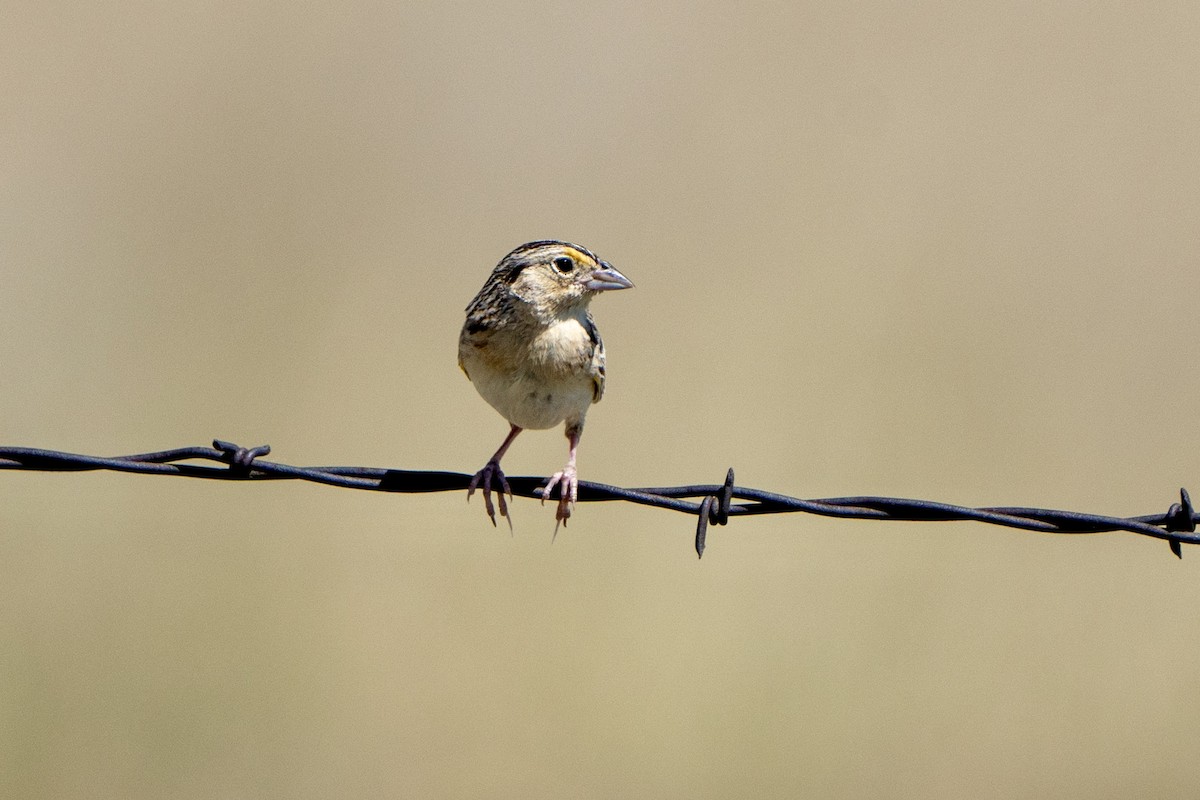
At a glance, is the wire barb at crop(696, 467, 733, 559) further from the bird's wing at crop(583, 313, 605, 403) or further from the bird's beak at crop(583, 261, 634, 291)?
the bird's beak at crop(583, 261, 634, 291)

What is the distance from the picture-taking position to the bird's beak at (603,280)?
709 centimetres

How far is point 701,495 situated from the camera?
494 cm

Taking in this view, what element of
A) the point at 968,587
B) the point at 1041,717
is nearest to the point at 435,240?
the point at 968,587

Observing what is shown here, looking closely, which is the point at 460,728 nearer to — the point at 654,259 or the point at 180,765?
the point at 180,765

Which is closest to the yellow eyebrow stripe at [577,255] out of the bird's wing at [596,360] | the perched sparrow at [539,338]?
the perched sparrow at [539,338]

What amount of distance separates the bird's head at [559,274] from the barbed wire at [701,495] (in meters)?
2.10

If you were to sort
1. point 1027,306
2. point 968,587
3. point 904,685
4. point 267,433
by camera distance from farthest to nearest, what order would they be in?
point 1027,306 < point 267,433 < point 968,587 < point 904,685

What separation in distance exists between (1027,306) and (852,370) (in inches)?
122

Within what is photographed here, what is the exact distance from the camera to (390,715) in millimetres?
9477

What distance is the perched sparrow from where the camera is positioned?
6844 mm

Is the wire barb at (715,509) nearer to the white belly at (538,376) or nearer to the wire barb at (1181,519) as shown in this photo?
the wire barb at (1181,519)

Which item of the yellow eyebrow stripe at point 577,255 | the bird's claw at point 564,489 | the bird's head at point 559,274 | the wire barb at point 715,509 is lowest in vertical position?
the wire barb at point 715,509

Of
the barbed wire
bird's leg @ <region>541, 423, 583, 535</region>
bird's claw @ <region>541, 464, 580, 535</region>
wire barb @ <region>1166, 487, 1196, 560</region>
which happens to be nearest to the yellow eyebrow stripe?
bird's leg @ <region>541, 423, 583, 535</region>

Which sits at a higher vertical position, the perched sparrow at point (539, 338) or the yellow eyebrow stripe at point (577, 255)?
the yellow eyebrow stripe at point (577, 255)
